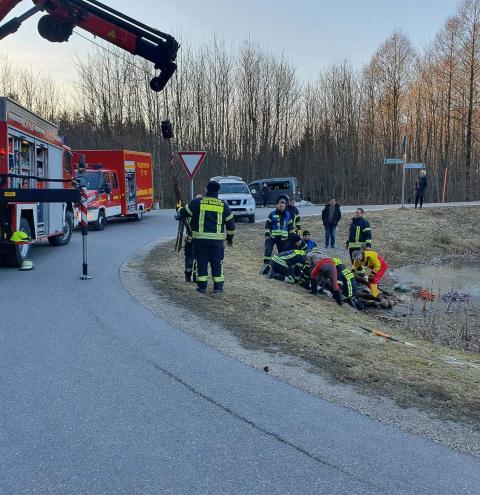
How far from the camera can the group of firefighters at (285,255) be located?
28.7 feet

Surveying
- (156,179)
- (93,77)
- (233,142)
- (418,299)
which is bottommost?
(418,299)

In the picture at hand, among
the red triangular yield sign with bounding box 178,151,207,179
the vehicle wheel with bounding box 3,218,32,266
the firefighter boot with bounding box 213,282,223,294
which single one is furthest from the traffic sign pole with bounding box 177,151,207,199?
the vehicle wheel with bounding box 3,218,32,266

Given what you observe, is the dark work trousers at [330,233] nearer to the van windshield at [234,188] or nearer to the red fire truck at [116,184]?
the van windshield at [234,188]

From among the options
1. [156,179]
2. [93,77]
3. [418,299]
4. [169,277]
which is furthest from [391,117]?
[169,277]

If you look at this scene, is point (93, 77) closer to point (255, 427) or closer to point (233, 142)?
point (233, 142)

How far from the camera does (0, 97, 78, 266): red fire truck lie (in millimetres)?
10016

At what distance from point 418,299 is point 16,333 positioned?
34.5ft

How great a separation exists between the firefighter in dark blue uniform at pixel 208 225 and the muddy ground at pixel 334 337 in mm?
582

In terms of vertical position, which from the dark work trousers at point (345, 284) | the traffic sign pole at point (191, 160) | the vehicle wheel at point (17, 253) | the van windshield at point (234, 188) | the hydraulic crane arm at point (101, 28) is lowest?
the dark work trousers at point (345, 284)

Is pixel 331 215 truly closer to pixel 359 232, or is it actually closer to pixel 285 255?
pixel 359 232

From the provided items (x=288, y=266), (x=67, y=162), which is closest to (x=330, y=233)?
(x=288, y=266)

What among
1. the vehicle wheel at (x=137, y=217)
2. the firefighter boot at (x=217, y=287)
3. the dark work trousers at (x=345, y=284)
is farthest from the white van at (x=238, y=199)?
the firefighter boot at (x=217, y=287)

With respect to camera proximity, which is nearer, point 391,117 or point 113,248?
point 113,248

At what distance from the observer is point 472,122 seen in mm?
43562
